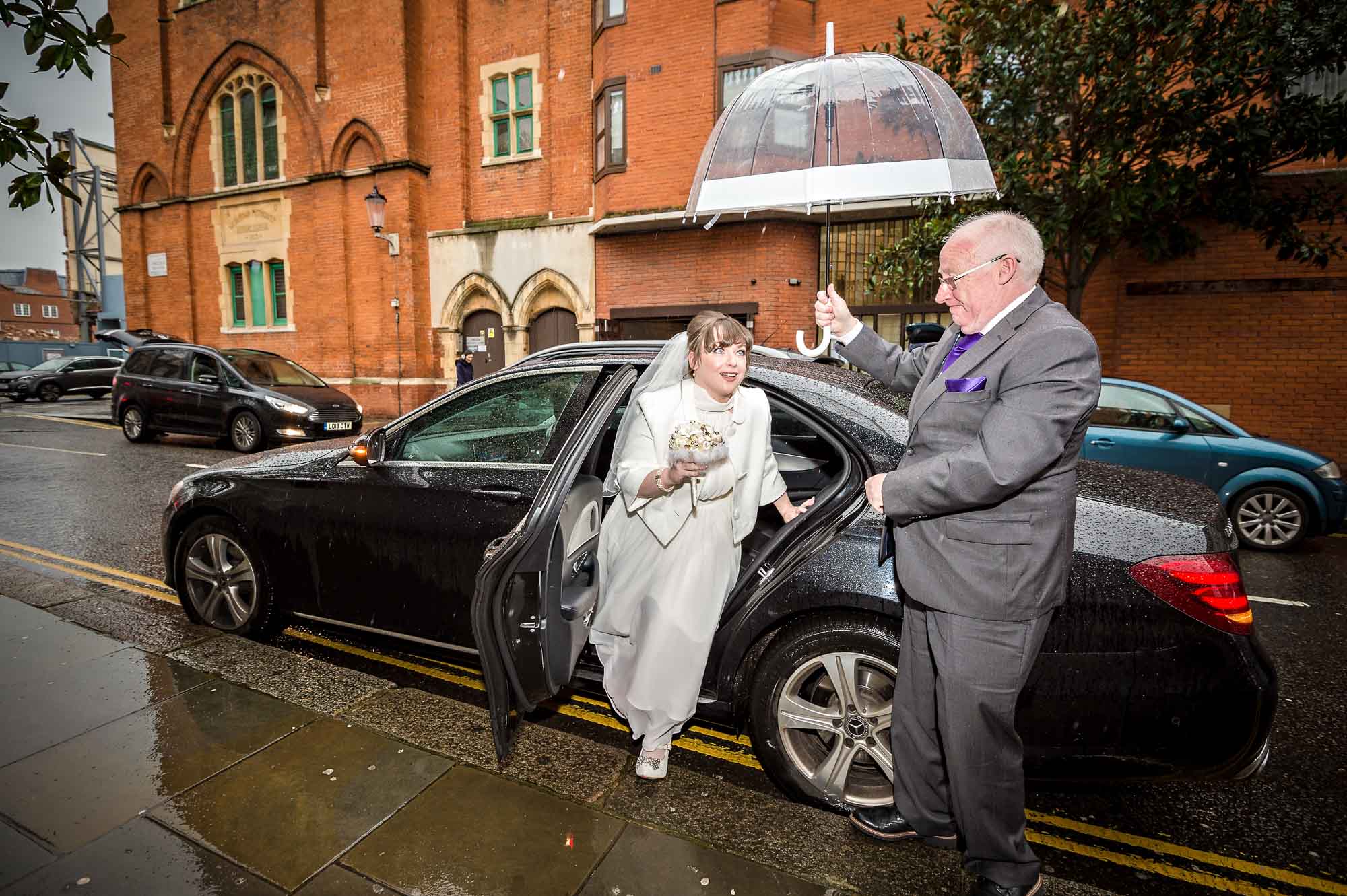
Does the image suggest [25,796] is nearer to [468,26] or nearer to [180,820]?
[180,820]

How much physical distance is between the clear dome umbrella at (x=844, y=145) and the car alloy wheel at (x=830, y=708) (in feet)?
4.13

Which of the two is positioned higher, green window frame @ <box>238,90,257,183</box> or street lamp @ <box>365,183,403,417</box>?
green window frame @ <box>238,90,257,183</box>

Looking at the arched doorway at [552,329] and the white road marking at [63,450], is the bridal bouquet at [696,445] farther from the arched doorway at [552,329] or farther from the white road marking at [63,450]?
the arched doorway at [552,329]

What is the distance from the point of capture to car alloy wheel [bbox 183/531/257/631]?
406cm

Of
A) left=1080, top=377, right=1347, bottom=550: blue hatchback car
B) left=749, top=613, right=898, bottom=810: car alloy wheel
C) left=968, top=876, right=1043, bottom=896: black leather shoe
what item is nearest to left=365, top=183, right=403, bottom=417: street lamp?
left=1080, top=377, right=1347, bottom=550: blue hatchback car

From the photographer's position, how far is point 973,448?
1.93 meters

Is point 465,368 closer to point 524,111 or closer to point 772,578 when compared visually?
point 524,111

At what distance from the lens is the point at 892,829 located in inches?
95.3

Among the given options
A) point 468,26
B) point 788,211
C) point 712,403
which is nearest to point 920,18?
point 788,211

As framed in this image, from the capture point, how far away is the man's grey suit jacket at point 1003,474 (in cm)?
189

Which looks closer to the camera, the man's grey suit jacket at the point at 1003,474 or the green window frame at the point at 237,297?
the man's grey suit jacket at the point at 1003,474

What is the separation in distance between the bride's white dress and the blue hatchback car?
218 inches

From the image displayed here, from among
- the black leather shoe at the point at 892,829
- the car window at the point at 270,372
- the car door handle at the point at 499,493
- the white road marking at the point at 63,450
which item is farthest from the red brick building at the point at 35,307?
the black leather shoe at the point at 892,829

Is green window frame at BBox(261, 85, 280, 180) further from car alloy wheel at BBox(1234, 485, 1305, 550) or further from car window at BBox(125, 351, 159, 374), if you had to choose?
car alloy wheel at BBox(1234, 485, 1305, 550)
